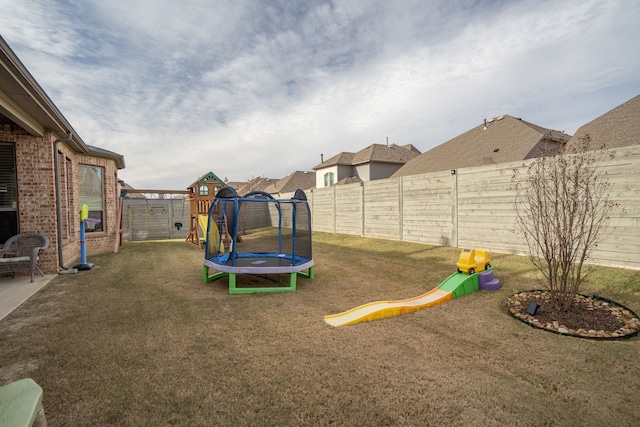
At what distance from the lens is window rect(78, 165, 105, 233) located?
9.86 metres

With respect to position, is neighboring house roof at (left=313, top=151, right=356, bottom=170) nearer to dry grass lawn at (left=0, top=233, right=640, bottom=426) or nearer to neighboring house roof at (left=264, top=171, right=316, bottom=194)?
neighboring house roof at (left=264, top=171, right=316, bottom=194)

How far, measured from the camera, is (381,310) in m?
4.19

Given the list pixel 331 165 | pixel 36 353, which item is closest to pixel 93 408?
pixel 36 353

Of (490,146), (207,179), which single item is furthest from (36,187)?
(490,146)

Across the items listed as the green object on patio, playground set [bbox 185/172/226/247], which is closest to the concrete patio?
the green object on patio

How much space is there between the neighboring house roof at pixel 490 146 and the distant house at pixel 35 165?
62.2 ft

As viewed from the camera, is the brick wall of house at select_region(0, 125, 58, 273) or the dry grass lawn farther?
the brick wall of house at select_region(0, 125, 58, 273)

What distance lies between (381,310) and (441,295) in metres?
1.34

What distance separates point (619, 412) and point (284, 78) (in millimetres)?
13290

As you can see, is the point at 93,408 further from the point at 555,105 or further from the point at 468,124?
the point at 468,124

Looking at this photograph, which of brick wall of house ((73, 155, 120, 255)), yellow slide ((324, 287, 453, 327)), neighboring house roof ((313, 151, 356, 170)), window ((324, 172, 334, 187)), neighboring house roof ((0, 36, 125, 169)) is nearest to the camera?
neighboring house roof ((0, 36, 125, 169))

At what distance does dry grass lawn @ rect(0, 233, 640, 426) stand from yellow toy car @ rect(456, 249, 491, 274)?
489 mm

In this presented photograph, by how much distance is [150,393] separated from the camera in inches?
93.8

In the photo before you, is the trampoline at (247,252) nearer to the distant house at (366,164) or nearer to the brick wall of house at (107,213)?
the brick wall of house at (107,213)
